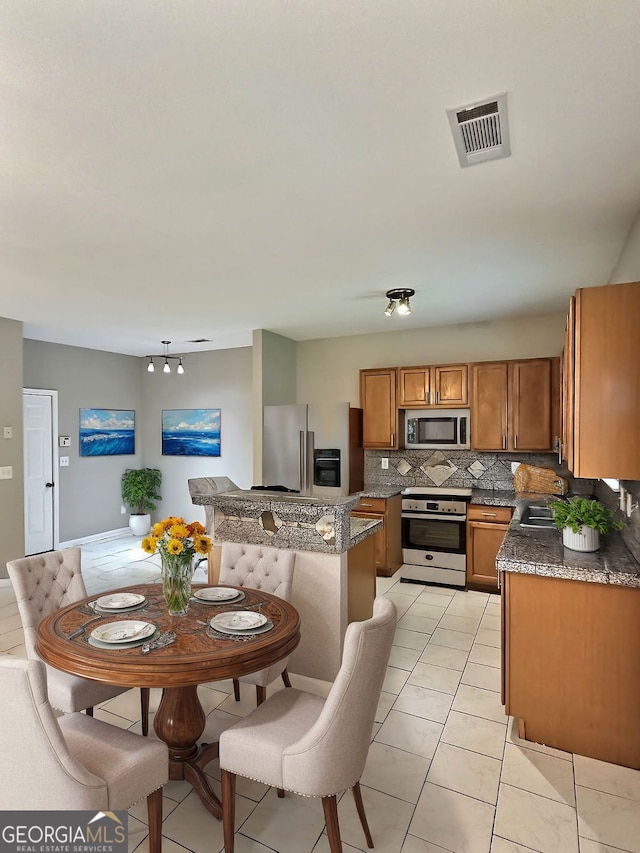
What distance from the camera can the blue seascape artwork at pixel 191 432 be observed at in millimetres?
7035

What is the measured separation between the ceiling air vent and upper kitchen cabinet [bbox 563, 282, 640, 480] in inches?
29.7

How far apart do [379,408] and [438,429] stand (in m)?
0.68

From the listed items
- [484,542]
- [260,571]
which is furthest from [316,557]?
[484,542]

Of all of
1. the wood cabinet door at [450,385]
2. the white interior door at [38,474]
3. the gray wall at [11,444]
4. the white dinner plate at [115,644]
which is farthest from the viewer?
the white interior door at [38,474]

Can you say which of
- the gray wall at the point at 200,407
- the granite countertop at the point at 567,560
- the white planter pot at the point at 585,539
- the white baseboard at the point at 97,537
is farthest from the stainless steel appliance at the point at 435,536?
the white baseboard at the point at 97,537

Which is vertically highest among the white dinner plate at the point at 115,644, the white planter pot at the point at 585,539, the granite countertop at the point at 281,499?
the granite countertop at the point at 281,499

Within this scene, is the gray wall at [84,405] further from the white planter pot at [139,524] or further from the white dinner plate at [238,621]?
the white dinner plate at [238,621]

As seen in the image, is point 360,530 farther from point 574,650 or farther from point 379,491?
point 379,491

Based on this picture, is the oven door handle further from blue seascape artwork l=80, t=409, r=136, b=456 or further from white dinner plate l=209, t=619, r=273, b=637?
blue seascape artwork l=80, t=409, r=136, b=456

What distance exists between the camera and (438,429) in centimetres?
516

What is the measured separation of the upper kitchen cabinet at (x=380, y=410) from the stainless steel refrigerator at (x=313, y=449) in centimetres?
22

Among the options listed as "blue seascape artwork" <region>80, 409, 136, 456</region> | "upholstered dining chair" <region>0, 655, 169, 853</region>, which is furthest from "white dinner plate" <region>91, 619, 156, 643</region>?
"blue seascape artwork" <region>80, 409, 136, 456</region>

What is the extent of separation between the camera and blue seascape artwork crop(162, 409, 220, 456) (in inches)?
277

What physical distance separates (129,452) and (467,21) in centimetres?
720
